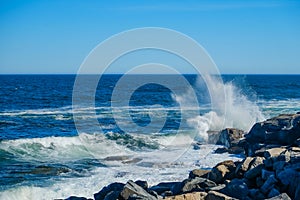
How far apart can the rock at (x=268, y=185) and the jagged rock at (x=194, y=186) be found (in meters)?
1.42

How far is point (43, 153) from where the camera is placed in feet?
69.9

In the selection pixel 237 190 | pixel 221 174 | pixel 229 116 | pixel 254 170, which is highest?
pixel 254 170

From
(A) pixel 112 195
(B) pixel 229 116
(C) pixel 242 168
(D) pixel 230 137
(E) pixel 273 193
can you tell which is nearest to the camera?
(E) pixel 273 193

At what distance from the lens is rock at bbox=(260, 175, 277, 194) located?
9966 mm

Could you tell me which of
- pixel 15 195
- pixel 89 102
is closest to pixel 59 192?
pixel 15 195

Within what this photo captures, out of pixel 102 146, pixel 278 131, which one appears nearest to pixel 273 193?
pixel 278 131

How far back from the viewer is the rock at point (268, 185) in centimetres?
997

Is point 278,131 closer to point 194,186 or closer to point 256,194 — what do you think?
point 194,186

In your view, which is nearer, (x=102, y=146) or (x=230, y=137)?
(x=230, y=137)

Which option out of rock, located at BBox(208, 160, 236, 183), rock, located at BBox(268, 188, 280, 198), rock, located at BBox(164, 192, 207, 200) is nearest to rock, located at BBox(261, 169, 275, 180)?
rock, located at BBox(268, 188, 280, 198)

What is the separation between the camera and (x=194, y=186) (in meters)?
11.0

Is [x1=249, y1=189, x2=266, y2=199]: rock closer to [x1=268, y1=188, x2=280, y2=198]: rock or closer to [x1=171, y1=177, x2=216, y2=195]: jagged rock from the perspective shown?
[x1=268, y1=188, x2=280, y2=198]: rock

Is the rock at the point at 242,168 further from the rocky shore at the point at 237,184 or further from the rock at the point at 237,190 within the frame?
the rock at the point at 237,190

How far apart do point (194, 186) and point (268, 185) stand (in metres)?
1.88
